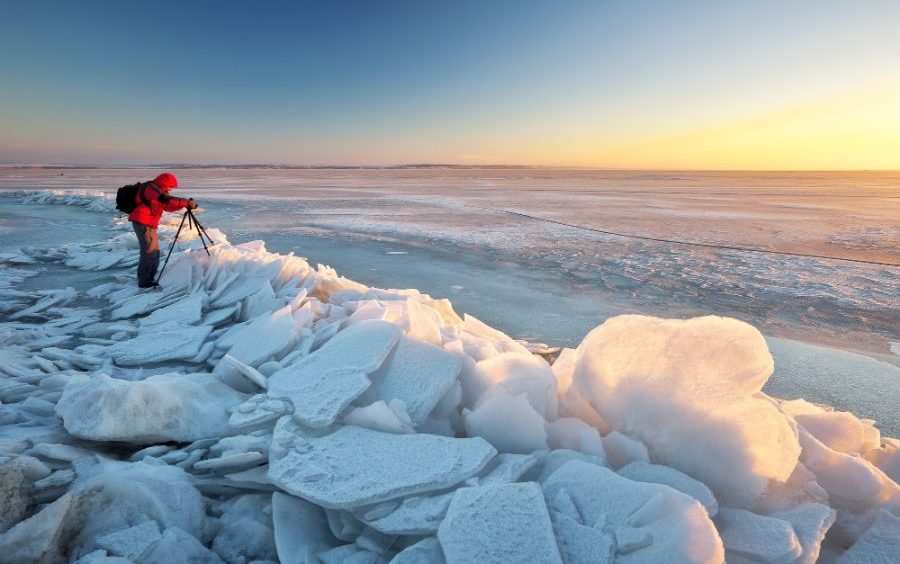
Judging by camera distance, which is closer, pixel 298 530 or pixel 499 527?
pixel 499 527

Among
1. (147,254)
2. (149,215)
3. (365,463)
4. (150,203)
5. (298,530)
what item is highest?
(150,203)

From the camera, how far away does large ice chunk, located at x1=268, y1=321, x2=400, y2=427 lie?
2.10 metres

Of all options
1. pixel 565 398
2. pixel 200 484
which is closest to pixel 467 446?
pixel 565 398

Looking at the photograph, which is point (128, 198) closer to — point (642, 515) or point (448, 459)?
point (448, 459)

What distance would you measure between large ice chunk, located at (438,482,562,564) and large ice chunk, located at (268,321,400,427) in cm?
77

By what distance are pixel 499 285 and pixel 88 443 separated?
4.30m

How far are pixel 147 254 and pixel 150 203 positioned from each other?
525 millimetres

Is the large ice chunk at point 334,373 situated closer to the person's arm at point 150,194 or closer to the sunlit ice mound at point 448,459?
the sunlit ice mound at point 448,459

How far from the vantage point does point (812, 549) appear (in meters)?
1.44

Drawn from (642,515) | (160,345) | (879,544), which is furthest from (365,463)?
(160,345)

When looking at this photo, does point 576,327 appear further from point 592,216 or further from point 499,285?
point 592,216

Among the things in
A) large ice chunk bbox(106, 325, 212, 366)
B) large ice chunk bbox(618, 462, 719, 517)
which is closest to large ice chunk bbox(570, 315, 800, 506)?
large ice chunk bbox(618, 462, 719, 517)

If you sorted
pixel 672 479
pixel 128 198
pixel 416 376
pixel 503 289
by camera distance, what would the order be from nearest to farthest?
pixel 672 479 < pixel 416 376 < pixel 128 198 < pixel 503 289

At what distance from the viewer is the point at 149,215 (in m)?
4.95
